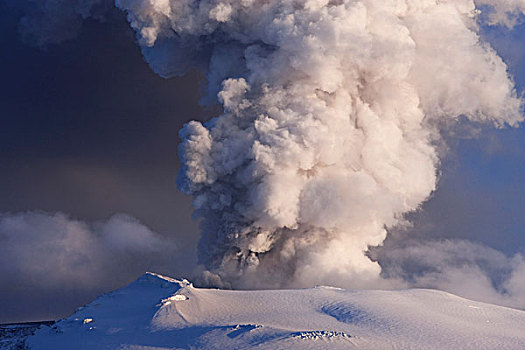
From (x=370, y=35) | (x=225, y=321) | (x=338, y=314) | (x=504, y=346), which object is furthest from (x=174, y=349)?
(x=370, y=35)

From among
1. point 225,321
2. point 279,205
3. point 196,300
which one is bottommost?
point 225,321

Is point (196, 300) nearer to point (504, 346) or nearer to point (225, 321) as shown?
point (225, 321)

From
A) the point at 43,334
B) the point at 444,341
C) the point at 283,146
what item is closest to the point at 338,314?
the point at 444,341

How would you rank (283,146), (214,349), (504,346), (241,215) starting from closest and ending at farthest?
1. (214,349)
2. (504,346)
3. (283,146)
4. (241,215)

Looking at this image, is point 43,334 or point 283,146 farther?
point 283,146

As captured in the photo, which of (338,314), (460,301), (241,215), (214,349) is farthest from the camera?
(241,215)

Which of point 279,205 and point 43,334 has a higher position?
point 279,205
